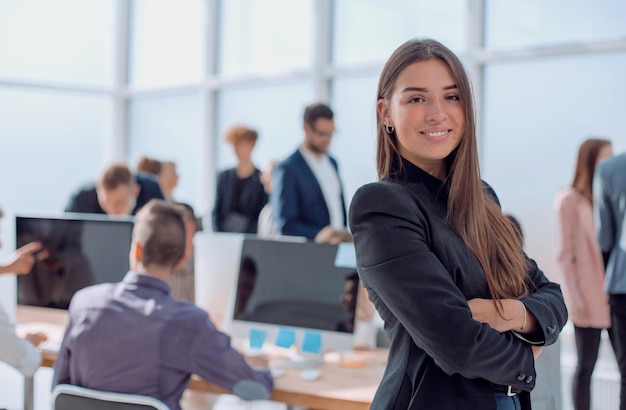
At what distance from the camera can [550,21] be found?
4777 millimetres

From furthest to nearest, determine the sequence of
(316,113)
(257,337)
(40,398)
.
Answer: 1. (40,398)
2. (316,113)
3. (257,337)

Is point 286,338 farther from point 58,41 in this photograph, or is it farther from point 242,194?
point 58,41

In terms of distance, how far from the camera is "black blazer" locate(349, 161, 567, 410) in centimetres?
127

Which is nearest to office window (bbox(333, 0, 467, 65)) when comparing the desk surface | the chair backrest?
the desk surface

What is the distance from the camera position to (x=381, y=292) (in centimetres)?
132

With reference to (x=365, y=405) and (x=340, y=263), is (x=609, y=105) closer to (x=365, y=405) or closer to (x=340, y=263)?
(x=340, y=263)

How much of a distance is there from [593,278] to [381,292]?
9.06 ft

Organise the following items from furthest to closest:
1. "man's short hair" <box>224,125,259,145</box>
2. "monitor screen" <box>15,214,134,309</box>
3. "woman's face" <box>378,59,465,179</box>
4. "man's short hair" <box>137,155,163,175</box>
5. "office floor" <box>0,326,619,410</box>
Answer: "man's short hair" <box>137,155,163,175</box> → "man's short hair" <box>224,125,259,145</box> → "office floor" <box>0,326,619,410</box> → "monitor screen" <box>15,214,134,309</box> → "woman's face" <box>378,59,465,179</box>

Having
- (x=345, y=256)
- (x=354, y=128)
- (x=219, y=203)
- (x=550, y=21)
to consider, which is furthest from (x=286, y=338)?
(x=354, y=128)

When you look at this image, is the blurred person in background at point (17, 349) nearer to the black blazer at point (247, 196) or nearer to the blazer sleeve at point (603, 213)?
the blazer sleeve at point (603, 213)

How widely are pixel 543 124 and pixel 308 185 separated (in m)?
1.63

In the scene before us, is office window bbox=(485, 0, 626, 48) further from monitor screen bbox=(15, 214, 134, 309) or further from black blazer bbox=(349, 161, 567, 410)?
black blazer bbox=(349, 161, 567, 410)

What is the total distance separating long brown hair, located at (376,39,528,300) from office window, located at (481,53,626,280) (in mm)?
3301

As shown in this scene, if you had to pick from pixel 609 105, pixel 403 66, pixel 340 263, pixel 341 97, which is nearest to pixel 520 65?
pixel 609 105
